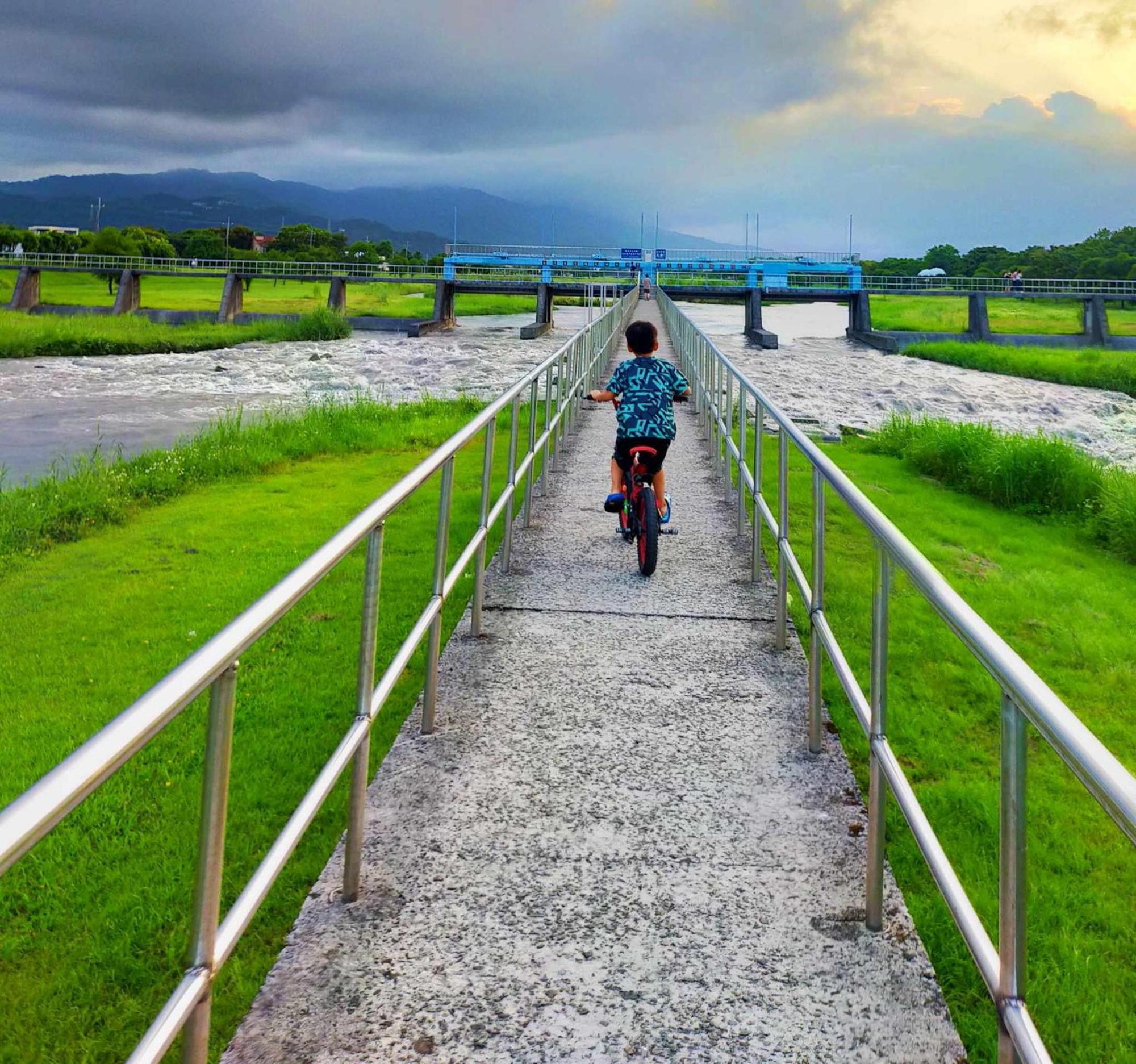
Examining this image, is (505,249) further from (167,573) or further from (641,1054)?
(641,1054)

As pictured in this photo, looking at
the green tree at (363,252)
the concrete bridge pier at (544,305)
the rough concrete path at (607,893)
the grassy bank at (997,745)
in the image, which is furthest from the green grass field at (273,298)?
the rough concrete path at (607,893)

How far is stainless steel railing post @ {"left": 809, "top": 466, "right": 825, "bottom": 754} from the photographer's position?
416 centimetres

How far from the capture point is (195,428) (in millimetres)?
23141

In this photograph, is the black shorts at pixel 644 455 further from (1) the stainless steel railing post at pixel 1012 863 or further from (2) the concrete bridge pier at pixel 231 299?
(2) the concrete bridge pier at pixel 231 299

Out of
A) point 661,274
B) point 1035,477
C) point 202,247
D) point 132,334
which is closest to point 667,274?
point 661,274

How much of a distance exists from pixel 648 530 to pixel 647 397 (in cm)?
89

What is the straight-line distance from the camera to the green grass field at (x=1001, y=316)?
61.4 metres

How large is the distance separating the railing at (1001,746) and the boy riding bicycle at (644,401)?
67.4 inches

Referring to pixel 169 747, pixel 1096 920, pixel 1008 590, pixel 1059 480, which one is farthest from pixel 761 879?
pixel 1059 480

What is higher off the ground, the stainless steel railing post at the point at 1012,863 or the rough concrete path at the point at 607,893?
the stainless steel railing post at the point at 1012,863

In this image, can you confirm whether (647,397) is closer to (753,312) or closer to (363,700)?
(363,700)

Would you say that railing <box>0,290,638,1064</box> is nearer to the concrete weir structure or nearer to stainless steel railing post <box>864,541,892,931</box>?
stainless steel railing post <box>864,541,892,931</box>

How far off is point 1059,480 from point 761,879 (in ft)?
37.6

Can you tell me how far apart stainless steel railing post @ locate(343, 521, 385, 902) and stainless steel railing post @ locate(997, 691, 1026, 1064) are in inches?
69.9
